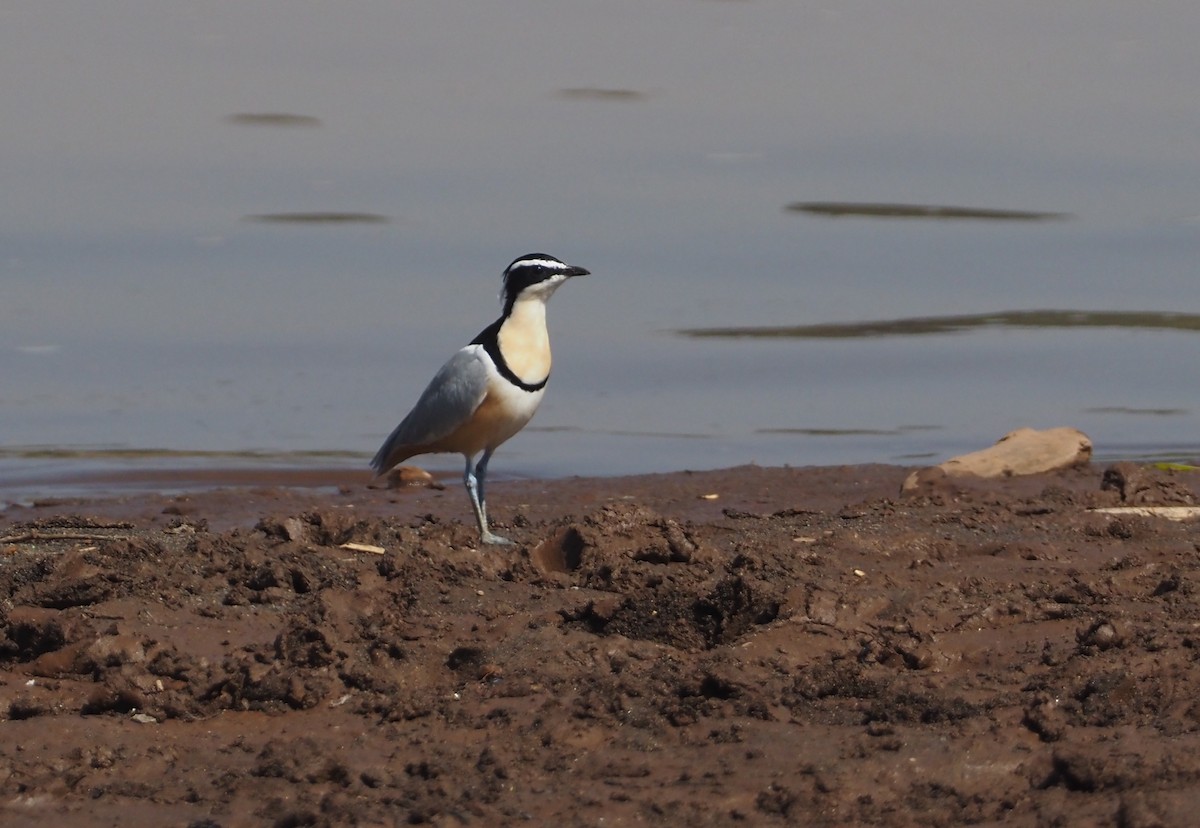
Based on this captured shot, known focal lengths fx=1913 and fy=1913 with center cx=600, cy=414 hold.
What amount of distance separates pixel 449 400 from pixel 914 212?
28.1 feet

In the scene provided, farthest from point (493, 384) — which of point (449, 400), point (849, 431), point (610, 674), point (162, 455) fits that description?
point (849, 431)

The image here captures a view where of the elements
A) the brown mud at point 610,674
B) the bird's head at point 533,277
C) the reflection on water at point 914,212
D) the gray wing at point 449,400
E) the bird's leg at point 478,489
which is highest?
the reflection on water at point 914,212

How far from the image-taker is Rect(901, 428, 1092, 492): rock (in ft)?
28.1

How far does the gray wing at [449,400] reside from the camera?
7977 mm

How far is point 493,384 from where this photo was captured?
795 cm

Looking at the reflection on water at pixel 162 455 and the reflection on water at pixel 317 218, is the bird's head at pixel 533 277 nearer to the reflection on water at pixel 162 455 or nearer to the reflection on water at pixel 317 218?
the reflection on water at pixel 162 455

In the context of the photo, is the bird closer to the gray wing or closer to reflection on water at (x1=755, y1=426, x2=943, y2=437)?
the gray wing

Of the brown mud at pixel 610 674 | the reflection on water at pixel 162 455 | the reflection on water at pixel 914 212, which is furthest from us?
the reflection on water at pixel 914 212

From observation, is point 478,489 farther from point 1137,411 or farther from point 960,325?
point 960,325

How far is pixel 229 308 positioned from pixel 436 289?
1.45 meters

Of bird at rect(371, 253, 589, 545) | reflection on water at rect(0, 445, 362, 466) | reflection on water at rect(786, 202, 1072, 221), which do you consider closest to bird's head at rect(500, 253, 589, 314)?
bird at rect(371, 253, 589, 545)

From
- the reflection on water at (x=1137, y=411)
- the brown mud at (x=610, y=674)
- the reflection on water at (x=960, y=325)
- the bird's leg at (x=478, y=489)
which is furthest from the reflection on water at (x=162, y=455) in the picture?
the reflection on water at (x=1137, y=411)

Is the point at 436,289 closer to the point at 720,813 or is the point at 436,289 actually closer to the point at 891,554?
the point at 891,554

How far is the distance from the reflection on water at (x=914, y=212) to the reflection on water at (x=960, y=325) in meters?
2.48
